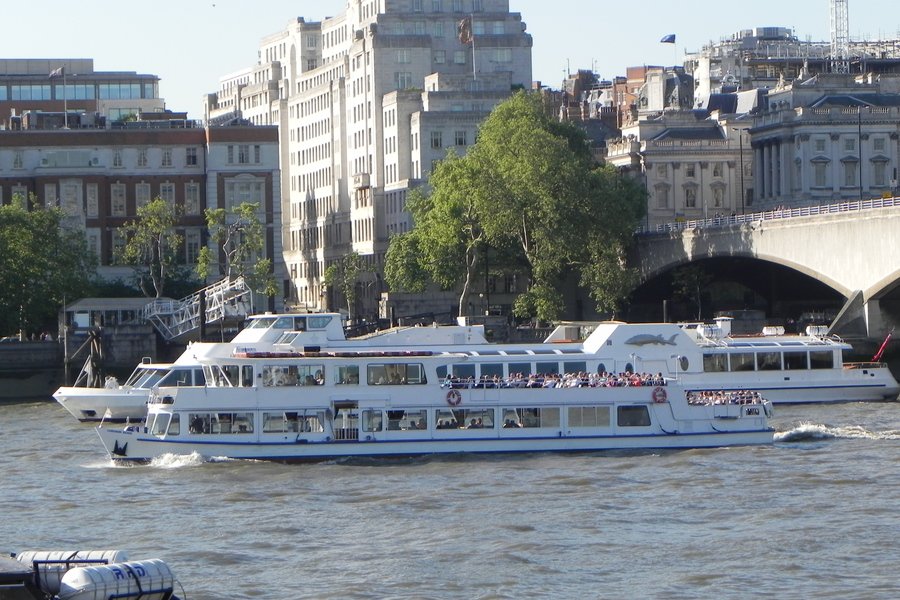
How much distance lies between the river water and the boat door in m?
0.92

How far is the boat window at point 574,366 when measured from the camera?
2522 inches

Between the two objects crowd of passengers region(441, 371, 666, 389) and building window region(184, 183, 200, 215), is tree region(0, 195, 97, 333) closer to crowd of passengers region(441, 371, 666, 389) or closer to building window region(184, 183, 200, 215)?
building window region(184, 183, 200, 215)

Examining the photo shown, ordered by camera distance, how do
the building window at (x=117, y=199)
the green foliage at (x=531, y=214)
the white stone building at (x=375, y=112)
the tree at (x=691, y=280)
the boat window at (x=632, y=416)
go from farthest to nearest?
1. the white stone building at (x=375, y=112)
2. the building window at (x=117, y=199)
3. the tree at (x=691, y=280)
4. the green foliage at (x=531, y=214)
5. the boat window at (x=632, y=416)

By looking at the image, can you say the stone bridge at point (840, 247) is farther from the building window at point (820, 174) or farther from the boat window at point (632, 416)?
the building window at point (820, 174)

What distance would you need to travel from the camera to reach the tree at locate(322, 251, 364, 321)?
5074 inches

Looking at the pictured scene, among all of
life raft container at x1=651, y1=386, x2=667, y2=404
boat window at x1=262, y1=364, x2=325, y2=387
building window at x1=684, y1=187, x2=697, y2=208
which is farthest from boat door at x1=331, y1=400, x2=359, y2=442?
building window at x1=684, y1=187, x2=697, y2=208

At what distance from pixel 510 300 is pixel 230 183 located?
17296 mm

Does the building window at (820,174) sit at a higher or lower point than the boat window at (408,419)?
higher

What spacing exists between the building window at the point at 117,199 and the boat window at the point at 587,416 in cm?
5875

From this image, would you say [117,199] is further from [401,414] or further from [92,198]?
[401,414]

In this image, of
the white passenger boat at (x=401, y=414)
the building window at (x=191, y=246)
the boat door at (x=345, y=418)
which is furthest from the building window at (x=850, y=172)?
the boat door at (x=345, y=418)

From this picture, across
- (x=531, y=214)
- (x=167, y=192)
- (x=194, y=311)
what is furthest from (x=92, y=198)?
(x=531, y=214)

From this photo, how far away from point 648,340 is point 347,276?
205 feet

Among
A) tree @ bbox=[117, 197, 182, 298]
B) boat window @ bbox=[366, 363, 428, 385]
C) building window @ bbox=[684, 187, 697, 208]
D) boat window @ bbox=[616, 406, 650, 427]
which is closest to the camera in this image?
boat window @ bbox=[616, 406, 650, 427]
